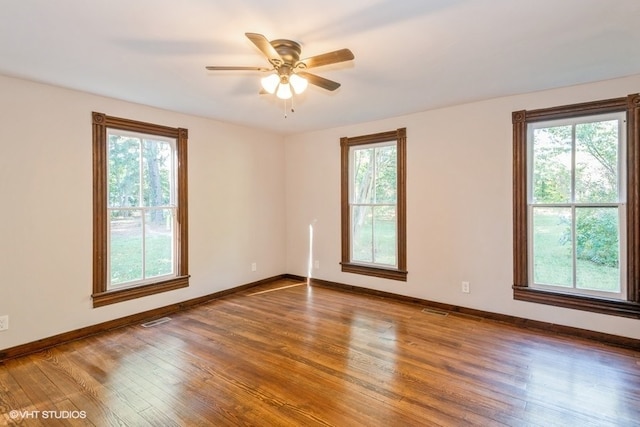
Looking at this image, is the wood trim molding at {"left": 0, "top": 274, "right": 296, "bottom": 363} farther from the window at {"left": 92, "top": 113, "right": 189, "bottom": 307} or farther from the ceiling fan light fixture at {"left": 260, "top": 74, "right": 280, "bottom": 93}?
the ceiling fan light fixture at {"left": 260, "top": 74, "right": 280, "bottom": 93}

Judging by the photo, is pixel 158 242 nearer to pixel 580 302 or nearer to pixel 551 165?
pixel 551 165

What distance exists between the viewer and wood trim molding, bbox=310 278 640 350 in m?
3.07

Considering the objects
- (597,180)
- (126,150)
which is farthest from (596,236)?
(126,150)

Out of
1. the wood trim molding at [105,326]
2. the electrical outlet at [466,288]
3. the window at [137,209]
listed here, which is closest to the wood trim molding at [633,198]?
the electrical outlet at [466,288]

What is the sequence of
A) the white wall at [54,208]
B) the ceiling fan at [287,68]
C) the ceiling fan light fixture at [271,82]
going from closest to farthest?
the ceiling fan at [287,68], the ceiling fan light fixture at [271,82], the white wall at [54,208]

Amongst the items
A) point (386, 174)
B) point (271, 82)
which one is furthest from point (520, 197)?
point (271, 82)

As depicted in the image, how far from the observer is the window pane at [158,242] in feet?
12.8

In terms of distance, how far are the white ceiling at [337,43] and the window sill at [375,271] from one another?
7.50ft

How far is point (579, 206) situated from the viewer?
330cm

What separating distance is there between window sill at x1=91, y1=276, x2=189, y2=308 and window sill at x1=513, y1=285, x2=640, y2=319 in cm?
400

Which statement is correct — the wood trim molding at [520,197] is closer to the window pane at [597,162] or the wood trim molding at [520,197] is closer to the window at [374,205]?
the window pane at [597,162]

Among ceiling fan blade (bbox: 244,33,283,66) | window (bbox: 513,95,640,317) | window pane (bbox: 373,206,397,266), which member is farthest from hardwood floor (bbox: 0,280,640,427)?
ceiling fan blade (bbox: 244,33,283,66)

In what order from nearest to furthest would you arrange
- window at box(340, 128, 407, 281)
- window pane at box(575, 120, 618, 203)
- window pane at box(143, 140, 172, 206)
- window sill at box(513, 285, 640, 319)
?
window sill at box(513, 285, 640, 319) → window pane at box(575, 120, 618, 203) → window pane at box(143, 140, 172, 206) → window at box(340, 128, 407, 281)

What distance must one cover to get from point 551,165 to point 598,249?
95 centimetres
